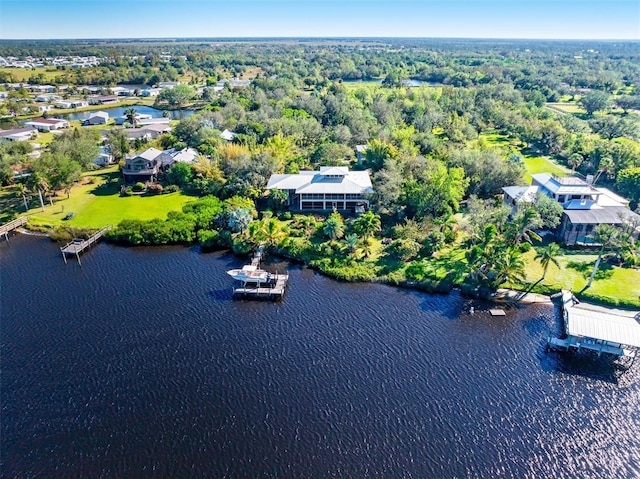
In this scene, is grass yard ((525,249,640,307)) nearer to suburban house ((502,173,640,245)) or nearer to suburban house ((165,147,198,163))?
suburban house ((502,173,640,245))

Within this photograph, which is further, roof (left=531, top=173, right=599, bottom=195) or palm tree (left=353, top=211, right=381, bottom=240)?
roof (left=531, top=173, right=599, bottom=195)

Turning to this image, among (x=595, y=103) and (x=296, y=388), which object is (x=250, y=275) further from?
(x=595, y=103)

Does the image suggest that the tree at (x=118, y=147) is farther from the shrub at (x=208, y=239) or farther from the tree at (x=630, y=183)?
the tree at (x=630, y=183)

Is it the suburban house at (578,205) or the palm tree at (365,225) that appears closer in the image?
the suburban house at (578,205)

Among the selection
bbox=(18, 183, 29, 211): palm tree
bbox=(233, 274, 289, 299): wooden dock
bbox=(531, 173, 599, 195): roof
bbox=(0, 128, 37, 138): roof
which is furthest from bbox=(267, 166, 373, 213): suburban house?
bbox=(0, 128, 37, 138): roof

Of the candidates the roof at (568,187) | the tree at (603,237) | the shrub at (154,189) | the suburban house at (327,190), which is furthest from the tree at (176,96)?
the tree at (603,237)

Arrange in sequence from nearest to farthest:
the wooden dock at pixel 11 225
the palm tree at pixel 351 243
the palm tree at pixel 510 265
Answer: the palm tree at pixel 510 265 → the palm tree at pixel 351 243 → the wooden dock at pixel 11 225

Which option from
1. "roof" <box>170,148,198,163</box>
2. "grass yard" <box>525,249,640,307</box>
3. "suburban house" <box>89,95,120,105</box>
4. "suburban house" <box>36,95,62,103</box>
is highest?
"suburban house" <box>36,95,62,103</box>
